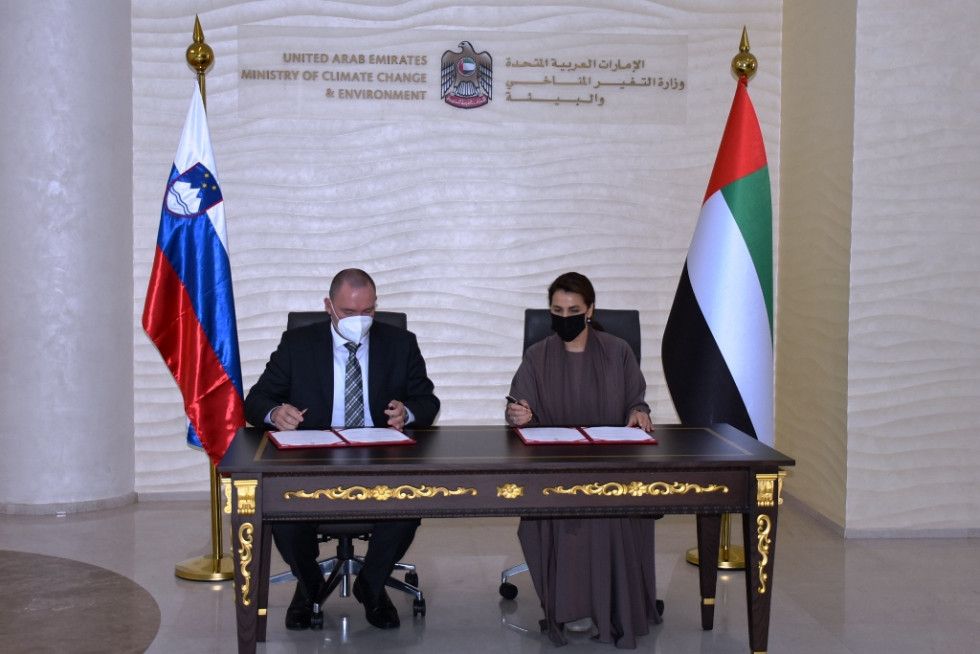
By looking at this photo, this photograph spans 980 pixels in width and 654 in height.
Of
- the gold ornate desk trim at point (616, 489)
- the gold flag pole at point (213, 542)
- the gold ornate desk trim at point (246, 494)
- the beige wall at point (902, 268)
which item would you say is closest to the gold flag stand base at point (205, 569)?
the gold flag pole at point (213, 542)

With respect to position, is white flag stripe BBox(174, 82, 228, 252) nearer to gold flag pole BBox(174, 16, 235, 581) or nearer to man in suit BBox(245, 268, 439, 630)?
gold flag pole BBox(174, 16, 235, 581)

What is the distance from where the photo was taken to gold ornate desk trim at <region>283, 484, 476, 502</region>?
3.42 m

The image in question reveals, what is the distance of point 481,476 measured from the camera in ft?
11.5

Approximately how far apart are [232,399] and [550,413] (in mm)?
1520

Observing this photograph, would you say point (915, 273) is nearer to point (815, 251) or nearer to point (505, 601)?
point (815, 251)

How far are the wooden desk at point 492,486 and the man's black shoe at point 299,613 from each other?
27.9 inches

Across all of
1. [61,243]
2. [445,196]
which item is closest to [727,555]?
[445,196]

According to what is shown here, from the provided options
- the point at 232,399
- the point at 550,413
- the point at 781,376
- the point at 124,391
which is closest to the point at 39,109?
the point at 124,391

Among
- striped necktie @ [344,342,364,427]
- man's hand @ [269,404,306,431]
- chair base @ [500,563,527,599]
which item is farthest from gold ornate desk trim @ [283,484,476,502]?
chair base @ [500,563,527,599]

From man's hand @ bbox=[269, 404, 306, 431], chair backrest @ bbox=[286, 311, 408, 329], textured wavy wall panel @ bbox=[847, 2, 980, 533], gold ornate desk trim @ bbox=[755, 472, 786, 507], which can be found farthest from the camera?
textured wavy wall panel @ bbox=[847, 2, 980, 533]

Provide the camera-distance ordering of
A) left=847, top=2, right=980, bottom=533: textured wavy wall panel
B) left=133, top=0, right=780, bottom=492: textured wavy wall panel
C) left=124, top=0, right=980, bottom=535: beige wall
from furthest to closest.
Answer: left=133, top=0, right=780, bottom=492: textured wavy wall panel < left=124, top=0, right=980, bottom=535: beige wall < left=847, top=2, right=980, bottom=533: textured wavy wall panel

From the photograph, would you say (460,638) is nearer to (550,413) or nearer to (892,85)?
(550,413)

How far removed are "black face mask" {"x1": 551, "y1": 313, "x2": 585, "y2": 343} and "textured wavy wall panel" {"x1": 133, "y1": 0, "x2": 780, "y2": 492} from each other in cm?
212

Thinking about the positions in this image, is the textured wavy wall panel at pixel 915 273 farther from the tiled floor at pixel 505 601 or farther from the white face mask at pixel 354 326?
the white face mask at pixel 354 326
